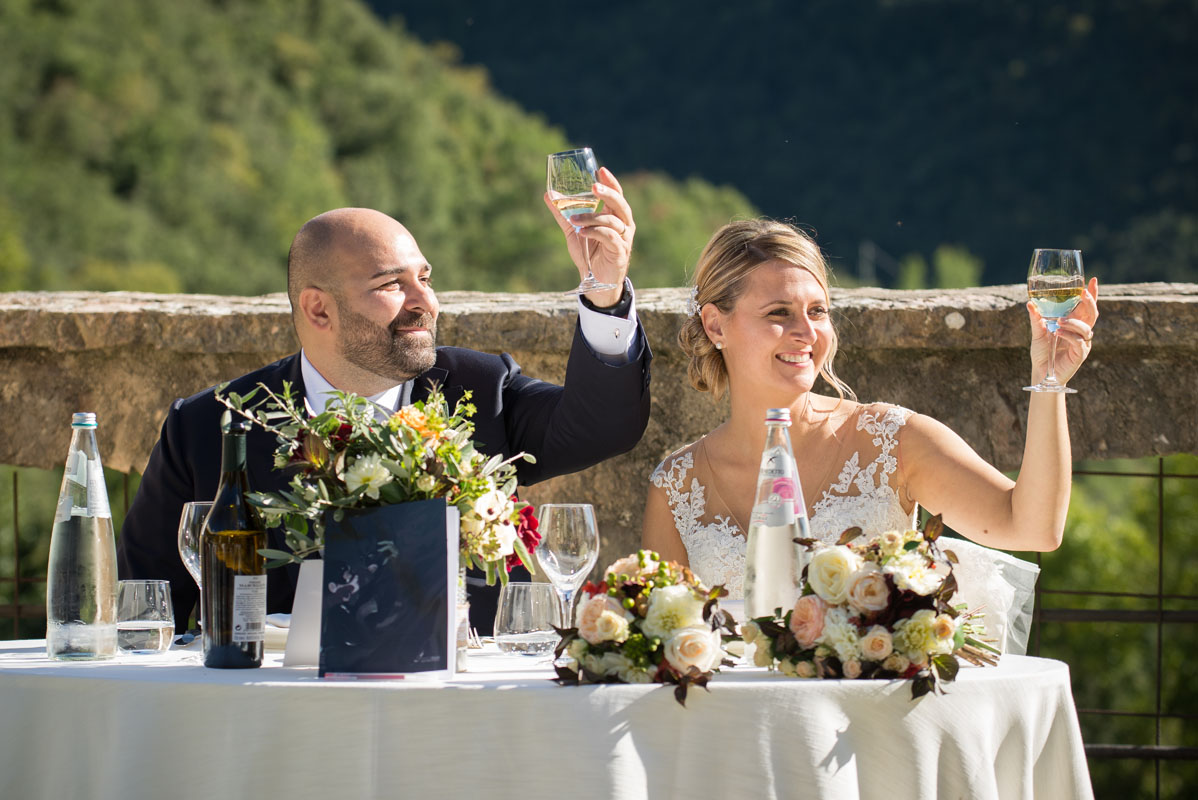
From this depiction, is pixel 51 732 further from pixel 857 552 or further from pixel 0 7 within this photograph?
pixel 0 7

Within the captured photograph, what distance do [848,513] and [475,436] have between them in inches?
32.5

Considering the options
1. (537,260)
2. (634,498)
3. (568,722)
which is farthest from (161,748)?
(537,260)

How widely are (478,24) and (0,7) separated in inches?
1056

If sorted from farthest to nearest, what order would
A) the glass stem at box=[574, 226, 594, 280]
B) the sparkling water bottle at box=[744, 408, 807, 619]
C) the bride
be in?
the bride, the glass stem at box=[574, 226, 594, 280], the sparkling water bottle at box=[744, 408, 807, 619]

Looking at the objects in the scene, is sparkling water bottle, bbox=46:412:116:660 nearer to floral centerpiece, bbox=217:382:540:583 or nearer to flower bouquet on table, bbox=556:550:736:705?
floral centerpiece, bbox=217:382:540:583

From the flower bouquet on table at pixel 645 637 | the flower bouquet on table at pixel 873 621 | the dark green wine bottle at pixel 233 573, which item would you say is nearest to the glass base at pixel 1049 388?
the flower bouquet on table at pixel 873 621

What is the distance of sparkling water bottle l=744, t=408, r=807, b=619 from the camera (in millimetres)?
1760

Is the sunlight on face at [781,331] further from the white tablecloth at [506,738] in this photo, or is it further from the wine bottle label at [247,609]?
the wine bottle label at [247,609]

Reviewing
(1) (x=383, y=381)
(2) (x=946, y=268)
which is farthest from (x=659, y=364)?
(2) (x=946, y=268)

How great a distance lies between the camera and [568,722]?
1.48 meters

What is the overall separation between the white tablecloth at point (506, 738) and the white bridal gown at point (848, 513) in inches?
37.8

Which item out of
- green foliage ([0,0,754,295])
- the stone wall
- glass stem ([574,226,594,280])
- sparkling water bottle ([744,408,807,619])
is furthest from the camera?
green foliage ([0,0,754,295])

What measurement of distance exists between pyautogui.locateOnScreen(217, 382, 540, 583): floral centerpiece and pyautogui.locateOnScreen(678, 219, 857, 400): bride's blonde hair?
1250 mm

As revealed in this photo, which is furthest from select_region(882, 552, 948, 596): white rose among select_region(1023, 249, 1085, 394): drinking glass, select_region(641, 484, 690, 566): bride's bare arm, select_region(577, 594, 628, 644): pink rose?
select_region(641, 484, 690, 566): bride's bare arm
